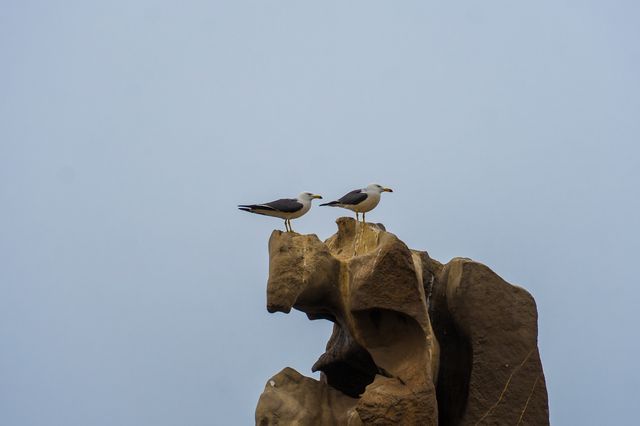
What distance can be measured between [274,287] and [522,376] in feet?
9.75

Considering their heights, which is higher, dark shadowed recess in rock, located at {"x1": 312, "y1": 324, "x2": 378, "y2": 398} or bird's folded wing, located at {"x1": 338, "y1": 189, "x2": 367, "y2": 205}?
bird's folded wing, located at {"x1": 338, "y1": 189, "x2": 367, "y2": 205}

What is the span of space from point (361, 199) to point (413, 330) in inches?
73.7

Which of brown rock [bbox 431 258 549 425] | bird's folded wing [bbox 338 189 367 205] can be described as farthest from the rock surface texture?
bird's folded wing [bbox 338 189 367 205]

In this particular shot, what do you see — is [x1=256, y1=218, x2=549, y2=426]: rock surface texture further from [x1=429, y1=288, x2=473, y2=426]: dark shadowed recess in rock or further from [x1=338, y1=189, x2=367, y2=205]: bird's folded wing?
[x1=338, y1=189, x2=367, y2=205]: bird's folded wing

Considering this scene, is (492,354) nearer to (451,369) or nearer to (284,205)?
(451,369)

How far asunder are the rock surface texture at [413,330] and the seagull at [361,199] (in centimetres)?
26

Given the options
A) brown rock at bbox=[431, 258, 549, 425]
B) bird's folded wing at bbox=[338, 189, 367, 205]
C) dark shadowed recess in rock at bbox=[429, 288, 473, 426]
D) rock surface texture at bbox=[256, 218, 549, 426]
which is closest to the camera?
rock surface texture at bbox=[256, 218, 549, 426]

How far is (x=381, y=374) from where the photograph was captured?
1138 cm

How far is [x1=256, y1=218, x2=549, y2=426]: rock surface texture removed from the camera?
10750 millimetres

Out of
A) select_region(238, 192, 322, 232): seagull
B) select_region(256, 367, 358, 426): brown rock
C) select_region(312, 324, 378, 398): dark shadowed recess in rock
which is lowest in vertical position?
select_region(256, 367, 358, 426): brown rock

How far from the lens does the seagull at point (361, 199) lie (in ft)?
39.7

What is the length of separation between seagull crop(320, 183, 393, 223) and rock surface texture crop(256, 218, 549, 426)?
0.84ft

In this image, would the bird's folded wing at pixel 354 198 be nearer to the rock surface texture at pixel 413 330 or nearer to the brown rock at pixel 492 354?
the rock surface texture at pixel 413 330

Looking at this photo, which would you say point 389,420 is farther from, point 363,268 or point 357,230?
point 357,230
